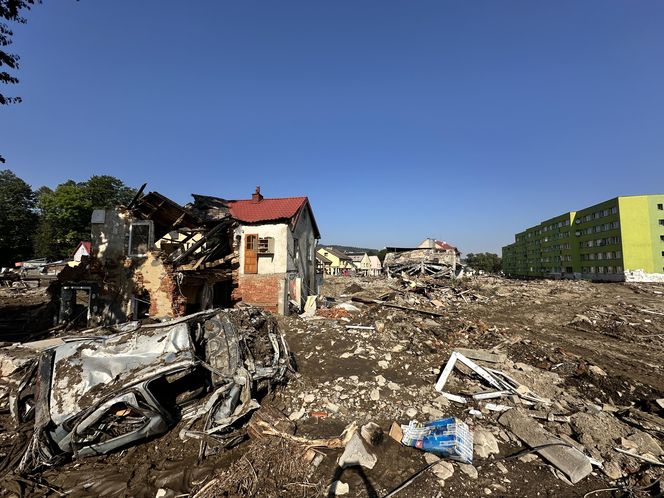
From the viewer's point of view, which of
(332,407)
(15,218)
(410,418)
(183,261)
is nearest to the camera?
(410,418)

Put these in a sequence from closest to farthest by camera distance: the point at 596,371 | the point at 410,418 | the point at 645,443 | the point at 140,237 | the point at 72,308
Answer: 1. the point at 645,443
2. the point at 410,418
3. the point at 596,371
4. the point at 72,308
5. the point at 140,237

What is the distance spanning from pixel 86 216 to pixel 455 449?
63255mm

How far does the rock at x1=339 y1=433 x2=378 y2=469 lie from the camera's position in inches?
175

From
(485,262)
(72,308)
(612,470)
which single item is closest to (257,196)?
(72,308)

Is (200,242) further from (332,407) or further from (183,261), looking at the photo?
(332,407)

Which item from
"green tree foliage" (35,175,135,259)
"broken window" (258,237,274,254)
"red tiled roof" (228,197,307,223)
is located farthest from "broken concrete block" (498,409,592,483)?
"green tree foliage" (35,175,135,259)

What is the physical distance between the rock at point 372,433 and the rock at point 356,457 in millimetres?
301

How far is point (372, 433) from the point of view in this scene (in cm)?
503

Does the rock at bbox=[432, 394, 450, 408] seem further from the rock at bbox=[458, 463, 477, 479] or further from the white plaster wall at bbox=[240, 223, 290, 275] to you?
the white plaster wall at bbox=[240, 223, 290, 275]

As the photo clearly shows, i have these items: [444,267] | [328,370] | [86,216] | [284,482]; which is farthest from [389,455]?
[86,216]

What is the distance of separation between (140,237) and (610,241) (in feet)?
199

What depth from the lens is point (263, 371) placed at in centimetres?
637

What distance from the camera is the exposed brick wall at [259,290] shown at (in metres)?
15.0

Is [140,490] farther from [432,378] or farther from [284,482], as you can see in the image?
[432,378]
